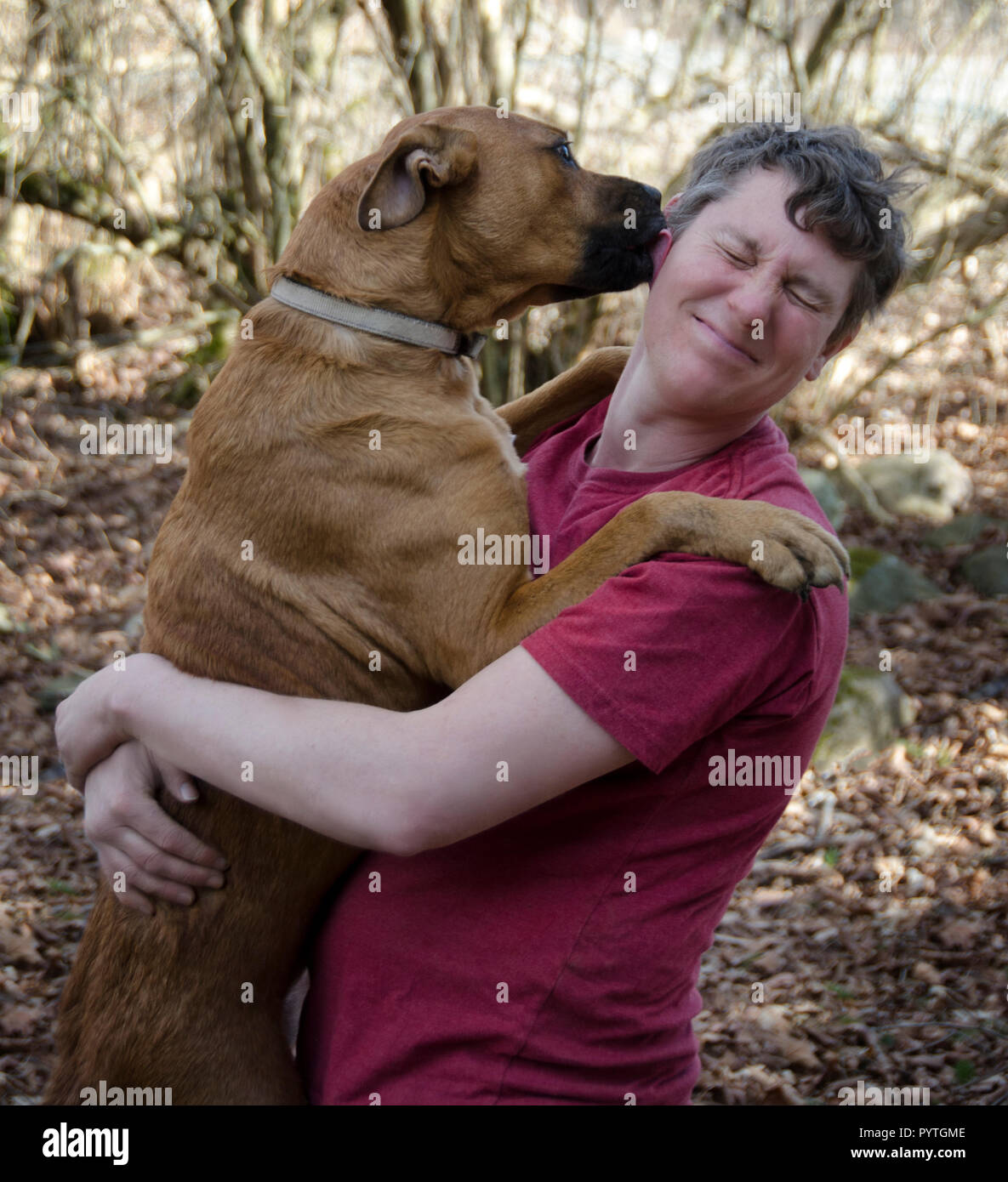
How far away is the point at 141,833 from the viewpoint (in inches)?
87.0

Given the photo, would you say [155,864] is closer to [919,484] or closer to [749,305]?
[749,305]

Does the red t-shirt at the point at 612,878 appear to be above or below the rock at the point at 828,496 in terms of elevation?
below

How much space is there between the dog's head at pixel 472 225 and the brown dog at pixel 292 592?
0.04 ft

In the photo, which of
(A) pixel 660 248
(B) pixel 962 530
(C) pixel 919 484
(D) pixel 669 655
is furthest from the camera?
(C) pixel 919 484

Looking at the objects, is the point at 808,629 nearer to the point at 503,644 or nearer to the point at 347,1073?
the point at 503,644

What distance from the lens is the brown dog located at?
228 cm

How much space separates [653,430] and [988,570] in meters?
5.46

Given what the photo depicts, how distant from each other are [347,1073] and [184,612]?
0.96 m

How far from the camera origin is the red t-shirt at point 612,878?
1691 millimetres

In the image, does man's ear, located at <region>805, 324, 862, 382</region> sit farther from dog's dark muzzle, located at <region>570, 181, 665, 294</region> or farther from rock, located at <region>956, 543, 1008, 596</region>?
rock, located at <region>956, 543, 1008, 596</region>

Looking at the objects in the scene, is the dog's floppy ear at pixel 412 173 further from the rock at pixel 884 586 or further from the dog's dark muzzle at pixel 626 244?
the rock at pixel 884 586

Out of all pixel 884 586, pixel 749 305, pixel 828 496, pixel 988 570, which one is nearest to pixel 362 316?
pixel 749 305

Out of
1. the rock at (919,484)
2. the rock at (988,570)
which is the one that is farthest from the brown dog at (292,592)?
the rock at (919,484)

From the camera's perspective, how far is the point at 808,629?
70.2 inches
